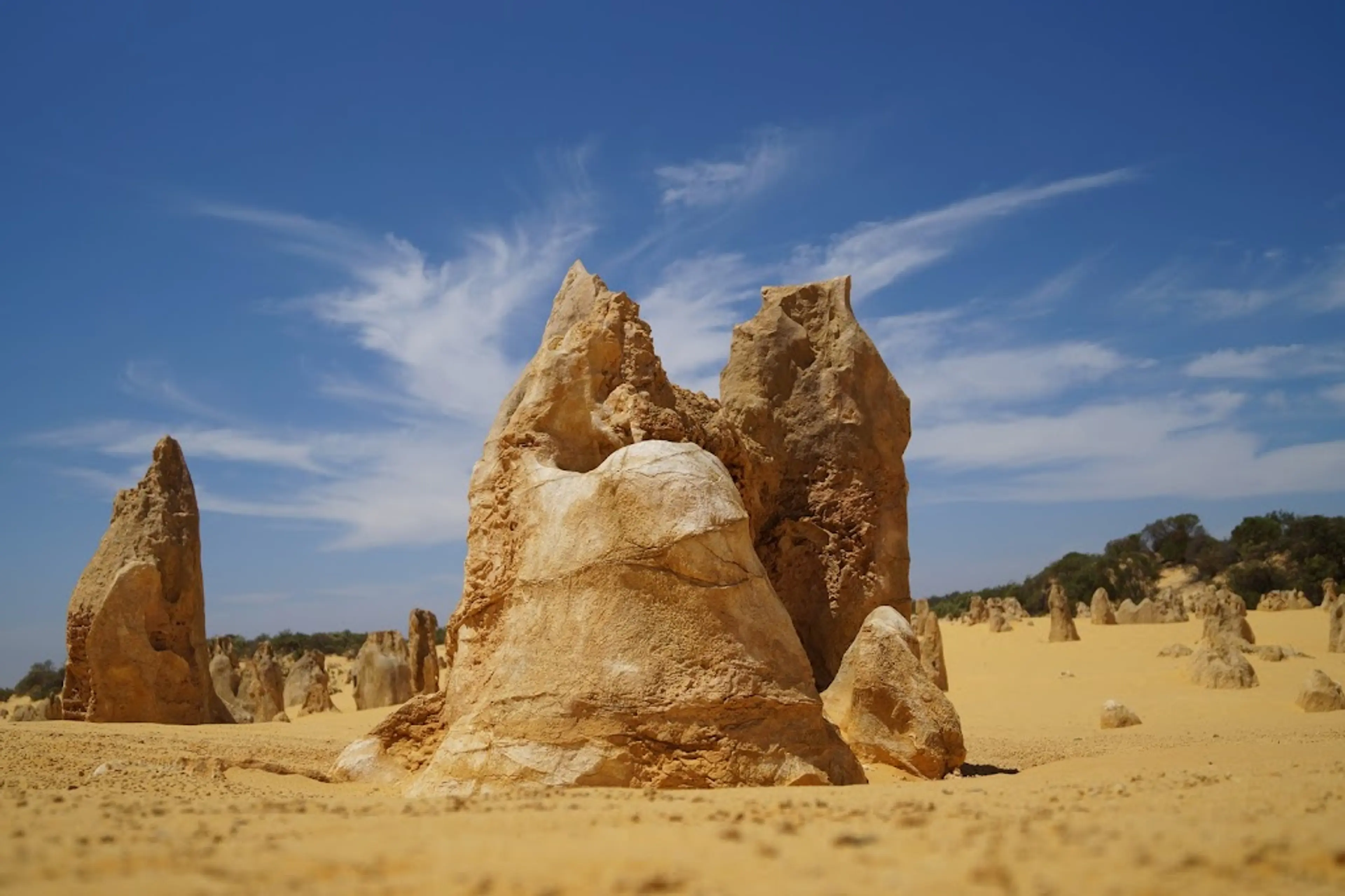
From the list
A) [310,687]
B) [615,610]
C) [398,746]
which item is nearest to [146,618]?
[398,746]

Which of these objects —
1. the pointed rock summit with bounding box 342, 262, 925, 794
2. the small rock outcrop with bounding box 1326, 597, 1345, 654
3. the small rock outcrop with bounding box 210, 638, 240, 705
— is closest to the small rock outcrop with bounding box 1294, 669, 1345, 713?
the pointed rock summit with bounding box 342, 262, 925, 794

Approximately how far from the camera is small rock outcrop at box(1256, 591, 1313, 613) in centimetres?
3238

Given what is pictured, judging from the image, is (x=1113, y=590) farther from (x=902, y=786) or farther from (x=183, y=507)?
(x=902, y=786)

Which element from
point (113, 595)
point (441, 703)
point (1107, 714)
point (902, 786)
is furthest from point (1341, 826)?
point (113, 595)

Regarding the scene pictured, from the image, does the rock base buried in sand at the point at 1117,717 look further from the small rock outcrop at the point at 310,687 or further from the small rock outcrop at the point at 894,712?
the small rock outcrop at the point at 310,687

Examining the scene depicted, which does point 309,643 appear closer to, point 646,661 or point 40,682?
point 40,682

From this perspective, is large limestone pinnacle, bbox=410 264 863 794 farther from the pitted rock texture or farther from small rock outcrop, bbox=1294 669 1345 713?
small rock outcrop, bbox=1294 669 1345 713

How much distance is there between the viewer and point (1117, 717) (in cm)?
1483

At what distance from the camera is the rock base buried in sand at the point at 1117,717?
1479 centimetres

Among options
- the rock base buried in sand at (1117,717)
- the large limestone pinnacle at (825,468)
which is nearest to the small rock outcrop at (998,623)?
the rock base buried in sand at (1117,717)

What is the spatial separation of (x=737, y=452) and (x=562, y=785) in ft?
13.7

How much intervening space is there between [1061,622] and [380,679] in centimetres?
1690

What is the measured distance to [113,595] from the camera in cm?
1416

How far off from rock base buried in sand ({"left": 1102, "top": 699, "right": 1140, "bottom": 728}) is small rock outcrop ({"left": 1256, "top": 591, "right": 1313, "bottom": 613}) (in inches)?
787
